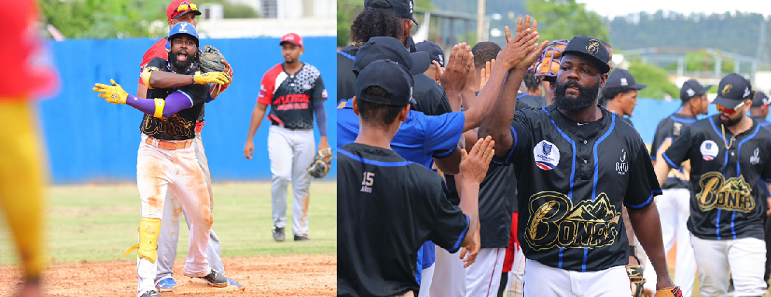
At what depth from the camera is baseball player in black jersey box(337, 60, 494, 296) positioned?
3.19 m

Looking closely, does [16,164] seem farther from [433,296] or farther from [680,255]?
[680,255]

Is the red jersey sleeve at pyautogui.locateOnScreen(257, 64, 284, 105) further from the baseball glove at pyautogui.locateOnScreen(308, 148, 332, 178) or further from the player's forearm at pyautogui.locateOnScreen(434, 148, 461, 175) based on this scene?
the player's forearm at pyautogui.locateOnScreen(434, 148, 461, 175)

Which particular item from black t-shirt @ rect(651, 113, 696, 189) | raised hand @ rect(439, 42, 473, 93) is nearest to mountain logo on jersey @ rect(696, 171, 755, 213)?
black t-shirt @ rect(651, 113, 696, 189)

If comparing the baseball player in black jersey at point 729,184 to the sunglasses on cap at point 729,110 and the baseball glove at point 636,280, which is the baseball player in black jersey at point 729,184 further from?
the baseball glove at point 636,280

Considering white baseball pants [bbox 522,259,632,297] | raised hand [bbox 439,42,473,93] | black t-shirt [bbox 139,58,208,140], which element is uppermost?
raised hand [bbox 439,42,473,93]

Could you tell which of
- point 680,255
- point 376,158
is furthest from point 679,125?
point 376,158

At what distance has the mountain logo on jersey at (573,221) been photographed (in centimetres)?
432

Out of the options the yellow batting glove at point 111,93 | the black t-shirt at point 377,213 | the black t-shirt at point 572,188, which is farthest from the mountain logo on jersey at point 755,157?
the yellow batting glove at point 111,93

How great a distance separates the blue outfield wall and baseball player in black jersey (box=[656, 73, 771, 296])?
11.2 meters

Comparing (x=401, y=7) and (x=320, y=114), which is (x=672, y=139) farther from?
(x=401, y=7)

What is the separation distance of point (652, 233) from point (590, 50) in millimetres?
1157

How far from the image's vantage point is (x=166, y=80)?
6078 millimetres

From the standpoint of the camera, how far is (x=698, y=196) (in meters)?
7.58

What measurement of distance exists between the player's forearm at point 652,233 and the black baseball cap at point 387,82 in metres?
2.05
